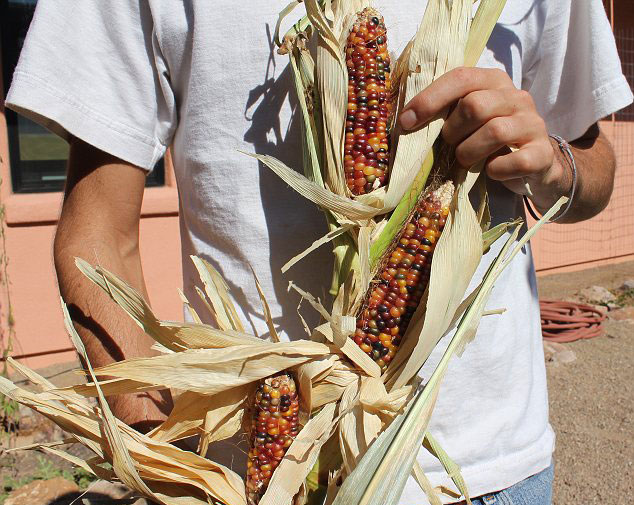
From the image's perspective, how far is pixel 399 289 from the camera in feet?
3.16

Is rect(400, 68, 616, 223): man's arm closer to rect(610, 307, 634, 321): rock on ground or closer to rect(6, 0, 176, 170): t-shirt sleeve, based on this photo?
rect(6, 0, 176, 170): t-shirt sleeve

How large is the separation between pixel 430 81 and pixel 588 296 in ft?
20.7

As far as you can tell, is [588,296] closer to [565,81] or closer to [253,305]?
[565,81]

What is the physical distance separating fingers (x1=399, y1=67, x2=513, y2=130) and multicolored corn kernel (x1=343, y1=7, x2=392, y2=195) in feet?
0.16

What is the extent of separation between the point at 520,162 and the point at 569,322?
5008 mm

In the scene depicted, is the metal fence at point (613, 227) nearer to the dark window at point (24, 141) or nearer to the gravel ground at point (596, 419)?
the gravel ground at point (596, 419)

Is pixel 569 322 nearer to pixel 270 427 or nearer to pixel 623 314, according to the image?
pixel 623 314

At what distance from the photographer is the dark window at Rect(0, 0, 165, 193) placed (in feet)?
13.1

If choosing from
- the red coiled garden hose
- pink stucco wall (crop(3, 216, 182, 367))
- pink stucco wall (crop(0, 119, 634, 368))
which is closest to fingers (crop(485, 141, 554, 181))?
pink stucco wall (crop(0, 119, 634, 368))

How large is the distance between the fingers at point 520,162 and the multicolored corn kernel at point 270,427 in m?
0.47

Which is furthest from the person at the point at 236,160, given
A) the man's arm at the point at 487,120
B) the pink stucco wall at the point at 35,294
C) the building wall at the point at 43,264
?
the pink stucco wall at the point at 35,294

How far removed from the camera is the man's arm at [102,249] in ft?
3.96

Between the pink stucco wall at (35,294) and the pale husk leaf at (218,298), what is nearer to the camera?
the pale husk leaf at (218,298)

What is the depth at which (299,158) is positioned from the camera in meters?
1.19
